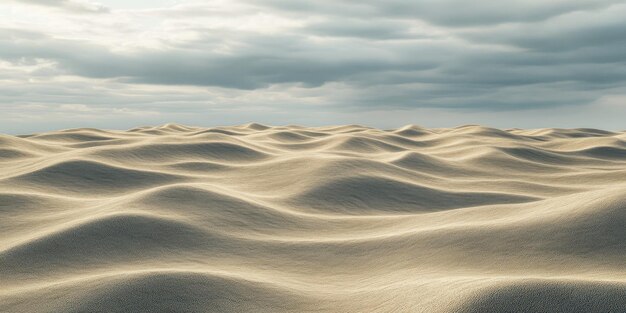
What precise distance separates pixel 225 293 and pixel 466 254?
3.39 meters

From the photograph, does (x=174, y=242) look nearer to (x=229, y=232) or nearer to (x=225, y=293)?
(x=229, y=232)

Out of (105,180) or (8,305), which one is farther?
(105,180)

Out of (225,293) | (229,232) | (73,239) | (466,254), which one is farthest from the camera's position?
(229,232)

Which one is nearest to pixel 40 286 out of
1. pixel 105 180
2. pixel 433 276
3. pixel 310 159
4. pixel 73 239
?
pixel 73 239

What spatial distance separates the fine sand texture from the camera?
6.26 metres

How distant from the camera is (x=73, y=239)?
9.28m

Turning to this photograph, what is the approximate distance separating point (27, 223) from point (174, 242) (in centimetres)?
391

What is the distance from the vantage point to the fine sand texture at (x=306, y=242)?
6258 millimetres

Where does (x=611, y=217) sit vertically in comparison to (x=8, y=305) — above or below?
above

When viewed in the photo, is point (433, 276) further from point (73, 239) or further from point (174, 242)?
point (73, 239)

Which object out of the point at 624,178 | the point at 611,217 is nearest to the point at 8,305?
the point at 611,217

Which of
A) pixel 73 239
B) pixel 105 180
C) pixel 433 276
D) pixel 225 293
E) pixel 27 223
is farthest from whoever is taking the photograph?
pixel 105 180

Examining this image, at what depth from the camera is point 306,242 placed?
10.0 m

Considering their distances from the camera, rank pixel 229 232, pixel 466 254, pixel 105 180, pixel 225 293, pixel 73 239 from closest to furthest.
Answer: pixel 225 293, pixel 466 254, pixel 73 239, pixel 229 232, pixel 105 180
